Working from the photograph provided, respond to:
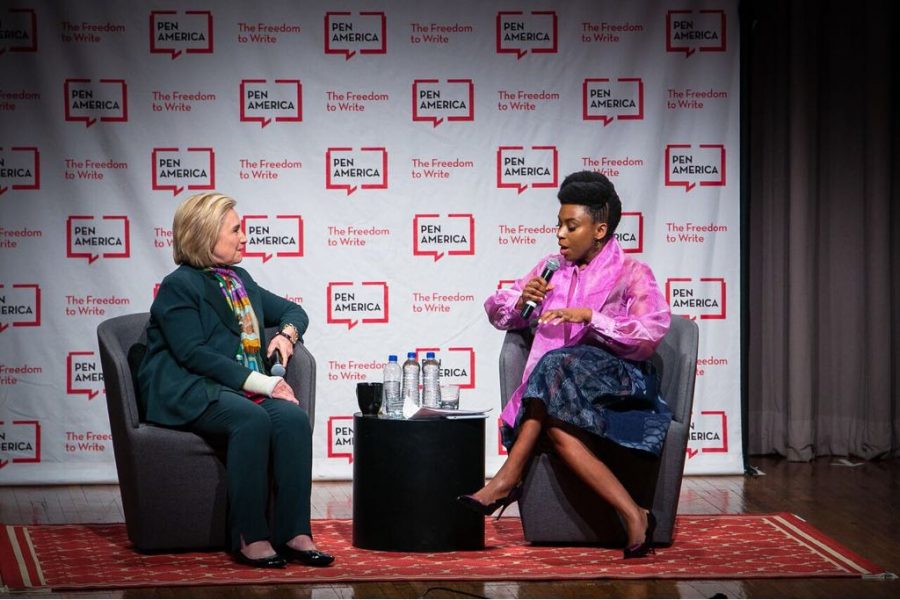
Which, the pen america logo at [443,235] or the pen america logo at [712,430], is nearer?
the pen america logo at [443,235]

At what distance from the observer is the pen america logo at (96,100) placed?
5871 mm

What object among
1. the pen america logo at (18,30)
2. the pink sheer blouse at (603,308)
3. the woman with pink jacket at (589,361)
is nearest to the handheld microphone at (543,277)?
the woman with pink jacket at (589,361)

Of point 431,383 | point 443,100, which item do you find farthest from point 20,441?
point 443,100

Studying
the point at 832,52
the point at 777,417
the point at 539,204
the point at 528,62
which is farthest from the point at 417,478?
the point at 832,52

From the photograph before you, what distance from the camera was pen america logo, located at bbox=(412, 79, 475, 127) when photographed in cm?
600

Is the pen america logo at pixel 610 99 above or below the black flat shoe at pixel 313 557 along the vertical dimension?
above

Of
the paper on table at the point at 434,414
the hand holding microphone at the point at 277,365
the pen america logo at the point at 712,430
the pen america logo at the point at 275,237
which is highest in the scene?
the pen america logo at the point at 275,237

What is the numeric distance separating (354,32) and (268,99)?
0.50 m

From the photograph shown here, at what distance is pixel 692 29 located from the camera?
6.07 meters

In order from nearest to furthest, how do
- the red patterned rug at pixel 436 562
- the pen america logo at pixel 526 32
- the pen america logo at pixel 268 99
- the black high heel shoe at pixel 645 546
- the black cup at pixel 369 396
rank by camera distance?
the red patterned rug at pixel 436 562
the black high heel shoe at pixel 645 546
the black cup at pixel 369 396
the pen america logo at pixel 268 99
the pen america logo at pixel 526 32

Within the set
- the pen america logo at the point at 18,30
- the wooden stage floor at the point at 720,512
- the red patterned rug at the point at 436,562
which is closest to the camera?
the wooden stage floor at the point at 720,512

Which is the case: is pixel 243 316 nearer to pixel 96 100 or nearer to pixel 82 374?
pixel 82 374

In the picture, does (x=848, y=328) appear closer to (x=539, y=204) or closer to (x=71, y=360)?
(x=539, y=204)

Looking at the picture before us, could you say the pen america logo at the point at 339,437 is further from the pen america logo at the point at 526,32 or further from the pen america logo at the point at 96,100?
the pen america logo at the point at 526,32
